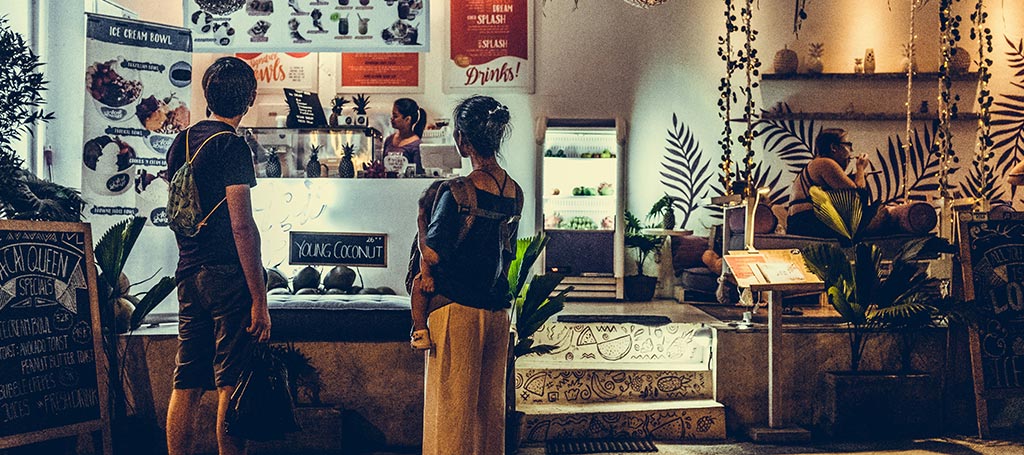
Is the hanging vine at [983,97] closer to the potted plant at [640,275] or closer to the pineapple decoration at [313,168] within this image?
the potted plant at [640,275]

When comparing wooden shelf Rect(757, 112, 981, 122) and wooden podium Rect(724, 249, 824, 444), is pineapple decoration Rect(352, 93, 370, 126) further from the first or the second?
wooden shelf Rect(757, 112, 981, 122)

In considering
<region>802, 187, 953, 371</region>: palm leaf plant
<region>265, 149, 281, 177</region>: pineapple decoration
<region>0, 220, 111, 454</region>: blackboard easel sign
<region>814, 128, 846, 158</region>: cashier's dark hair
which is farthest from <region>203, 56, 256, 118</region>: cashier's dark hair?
<region>814, 128, 846, 158</region>: cashier's dark hair

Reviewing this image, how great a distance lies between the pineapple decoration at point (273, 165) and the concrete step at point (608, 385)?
8.56 feet

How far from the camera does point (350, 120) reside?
7.49m

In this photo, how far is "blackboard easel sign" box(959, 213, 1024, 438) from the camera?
4.90 metres

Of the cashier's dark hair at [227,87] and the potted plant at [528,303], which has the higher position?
the cashier's dark hair at [227,87]

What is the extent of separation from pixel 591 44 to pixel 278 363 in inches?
250

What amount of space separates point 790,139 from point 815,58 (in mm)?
838

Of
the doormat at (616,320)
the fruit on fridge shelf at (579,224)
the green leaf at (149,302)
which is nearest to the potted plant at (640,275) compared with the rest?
the fruit on fridge shelf at (579,224)

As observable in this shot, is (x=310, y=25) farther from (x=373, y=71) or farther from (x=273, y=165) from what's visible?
(x=373, y=71)

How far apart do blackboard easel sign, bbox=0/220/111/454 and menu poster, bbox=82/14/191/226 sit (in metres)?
1.20

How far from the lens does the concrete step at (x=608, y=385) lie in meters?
5.18

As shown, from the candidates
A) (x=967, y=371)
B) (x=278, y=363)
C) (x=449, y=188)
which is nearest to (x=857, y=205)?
(x=967, y=371)

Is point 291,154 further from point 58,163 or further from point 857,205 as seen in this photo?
point 857,205
